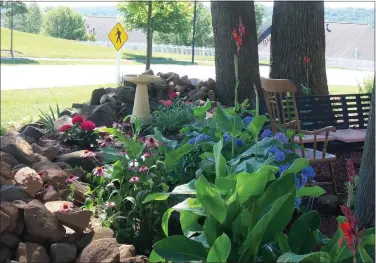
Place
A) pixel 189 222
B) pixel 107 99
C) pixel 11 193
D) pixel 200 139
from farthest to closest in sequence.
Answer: pixel 107 99, pixel 200 139, pixel 11 193, pixel 189 222

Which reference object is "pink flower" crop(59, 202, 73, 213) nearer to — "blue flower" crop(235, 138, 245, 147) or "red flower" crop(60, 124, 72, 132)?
"blue flower" crop(235, 138, 245, 147)

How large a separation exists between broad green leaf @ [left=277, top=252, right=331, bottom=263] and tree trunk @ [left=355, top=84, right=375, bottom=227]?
3.72ft

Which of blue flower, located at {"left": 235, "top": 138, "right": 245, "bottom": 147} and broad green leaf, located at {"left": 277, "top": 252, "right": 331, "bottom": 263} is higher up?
blue flower, located at {"left": 235, "top": 138, "right": 245, "bottom": 147}

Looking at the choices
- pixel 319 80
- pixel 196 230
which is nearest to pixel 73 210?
pixel 196 230

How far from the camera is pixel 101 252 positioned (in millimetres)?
3305

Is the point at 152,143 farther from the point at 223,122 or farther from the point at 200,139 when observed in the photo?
the point at 223,122

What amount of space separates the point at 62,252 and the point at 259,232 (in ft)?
4.00

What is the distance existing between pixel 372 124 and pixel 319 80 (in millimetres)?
4242

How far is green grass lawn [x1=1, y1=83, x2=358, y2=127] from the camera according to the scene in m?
9.16

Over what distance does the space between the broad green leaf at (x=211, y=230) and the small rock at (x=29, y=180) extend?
1.41 metres

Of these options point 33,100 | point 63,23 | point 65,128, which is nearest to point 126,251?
point 65,128

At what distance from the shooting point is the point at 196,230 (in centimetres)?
314

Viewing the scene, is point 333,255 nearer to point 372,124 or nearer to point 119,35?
point 372,124

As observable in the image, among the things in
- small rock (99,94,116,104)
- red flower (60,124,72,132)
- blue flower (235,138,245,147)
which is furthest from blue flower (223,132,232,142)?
small rock (99,94,116,104)
